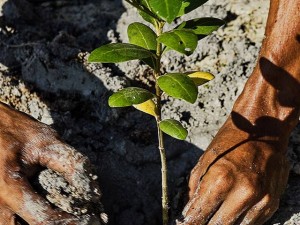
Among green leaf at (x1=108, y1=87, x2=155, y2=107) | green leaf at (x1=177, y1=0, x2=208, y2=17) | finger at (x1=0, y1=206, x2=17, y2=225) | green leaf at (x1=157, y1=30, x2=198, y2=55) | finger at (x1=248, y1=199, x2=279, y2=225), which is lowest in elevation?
finger at (x1=248, y1=199, x2=279, y2=225)

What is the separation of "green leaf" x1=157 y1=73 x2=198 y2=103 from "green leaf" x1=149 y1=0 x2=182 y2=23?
0.19 meters

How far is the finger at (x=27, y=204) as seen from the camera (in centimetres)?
170

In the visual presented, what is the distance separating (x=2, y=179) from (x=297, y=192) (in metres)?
1.01

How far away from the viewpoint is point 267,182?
1.94 m

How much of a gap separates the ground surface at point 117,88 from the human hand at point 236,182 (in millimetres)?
161

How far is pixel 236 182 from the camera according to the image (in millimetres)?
1887

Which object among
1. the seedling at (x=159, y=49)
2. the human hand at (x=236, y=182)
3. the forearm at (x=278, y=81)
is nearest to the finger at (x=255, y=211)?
the human hand at (x=236, y=182)

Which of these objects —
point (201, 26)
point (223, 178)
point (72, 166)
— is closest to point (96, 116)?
point (72, 166)

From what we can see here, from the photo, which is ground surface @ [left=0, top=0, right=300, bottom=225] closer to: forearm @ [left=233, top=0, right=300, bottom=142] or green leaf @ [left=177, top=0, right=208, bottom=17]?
forearm @ [left=233, top=0, right=300, bottom=142]

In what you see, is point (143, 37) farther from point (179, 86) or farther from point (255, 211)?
point (255, 211)

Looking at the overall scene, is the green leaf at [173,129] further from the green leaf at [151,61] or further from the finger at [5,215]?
the finger at [5,215]

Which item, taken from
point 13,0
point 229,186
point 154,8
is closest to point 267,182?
point 229,186

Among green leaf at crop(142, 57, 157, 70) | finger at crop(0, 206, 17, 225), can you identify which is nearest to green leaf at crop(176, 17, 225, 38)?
green leaf at crop(142, 57, 157, 70)

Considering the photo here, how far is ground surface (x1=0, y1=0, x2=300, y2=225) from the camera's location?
7.22ft
